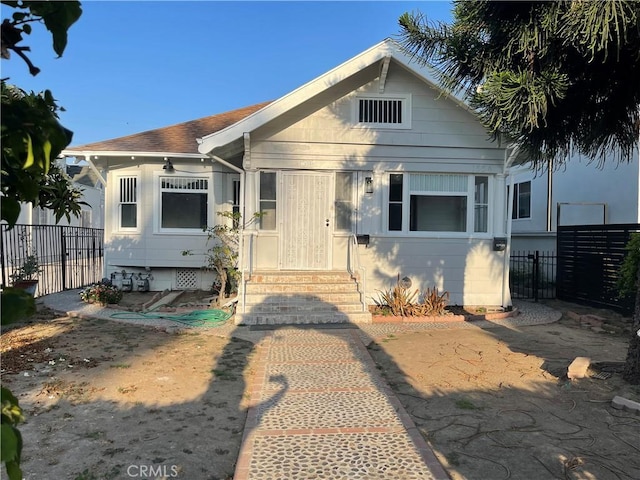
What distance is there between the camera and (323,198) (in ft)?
32.4

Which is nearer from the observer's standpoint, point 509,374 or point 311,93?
point 509,374

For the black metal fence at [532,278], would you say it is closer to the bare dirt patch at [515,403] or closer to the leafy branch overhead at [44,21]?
the bare dirt patch at [515,403]

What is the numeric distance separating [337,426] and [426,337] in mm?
3927

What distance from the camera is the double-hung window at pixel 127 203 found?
36.9 ft

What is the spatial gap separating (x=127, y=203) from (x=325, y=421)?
9357mm

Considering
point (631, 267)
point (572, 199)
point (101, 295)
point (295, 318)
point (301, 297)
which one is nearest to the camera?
point (631, 267)

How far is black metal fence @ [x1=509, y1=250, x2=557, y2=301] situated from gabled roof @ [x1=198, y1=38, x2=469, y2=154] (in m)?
5.93

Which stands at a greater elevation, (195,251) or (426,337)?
(195,251)

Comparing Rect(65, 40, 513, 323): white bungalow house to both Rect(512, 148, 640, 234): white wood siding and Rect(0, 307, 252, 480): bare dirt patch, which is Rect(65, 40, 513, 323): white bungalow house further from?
Rect(0, 307, 252, 480): bare dirt patch

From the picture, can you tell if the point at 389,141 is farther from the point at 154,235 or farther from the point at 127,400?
the point at 127,400

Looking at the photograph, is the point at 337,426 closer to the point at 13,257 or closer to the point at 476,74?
the point at 476,74

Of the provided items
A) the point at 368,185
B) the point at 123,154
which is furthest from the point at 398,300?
the point at 123,154

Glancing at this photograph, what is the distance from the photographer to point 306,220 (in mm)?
9891

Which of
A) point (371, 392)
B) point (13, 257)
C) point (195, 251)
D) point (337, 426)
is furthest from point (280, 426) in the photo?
point (13, 257)
